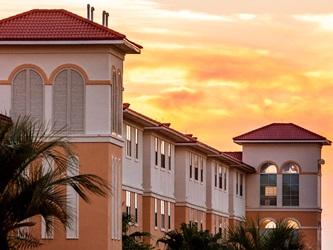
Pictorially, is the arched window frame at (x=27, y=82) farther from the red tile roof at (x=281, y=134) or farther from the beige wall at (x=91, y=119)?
the red tile roof at (x=281, y=134)

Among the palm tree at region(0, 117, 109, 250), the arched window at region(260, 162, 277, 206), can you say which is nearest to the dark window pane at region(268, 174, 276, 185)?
the arched window at region(260, 162, 277, 206)

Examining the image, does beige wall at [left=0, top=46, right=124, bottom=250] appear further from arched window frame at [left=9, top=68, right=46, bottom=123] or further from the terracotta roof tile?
the terracotta roof tile

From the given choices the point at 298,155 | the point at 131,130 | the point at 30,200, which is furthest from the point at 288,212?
the point at 30,200

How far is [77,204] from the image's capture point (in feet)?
218

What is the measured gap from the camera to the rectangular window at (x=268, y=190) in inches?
4818

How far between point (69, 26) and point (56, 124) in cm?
403

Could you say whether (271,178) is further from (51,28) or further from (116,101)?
(51,28)

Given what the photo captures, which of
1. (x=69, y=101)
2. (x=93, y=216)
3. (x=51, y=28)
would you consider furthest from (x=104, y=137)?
(x=51, y=28)

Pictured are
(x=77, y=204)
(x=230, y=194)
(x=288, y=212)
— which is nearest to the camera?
(x=77, y=204)

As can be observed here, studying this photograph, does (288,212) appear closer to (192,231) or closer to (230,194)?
(230,194)

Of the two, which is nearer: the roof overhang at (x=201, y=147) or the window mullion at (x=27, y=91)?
the window mullion at (x=27, y=91)

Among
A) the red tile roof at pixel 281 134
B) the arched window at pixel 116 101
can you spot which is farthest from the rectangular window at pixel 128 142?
Result: the red tile roof at pixel 281 134

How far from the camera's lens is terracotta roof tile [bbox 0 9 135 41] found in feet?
219

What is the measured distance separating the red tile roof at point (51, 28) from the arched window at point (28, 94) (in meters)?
1.60
